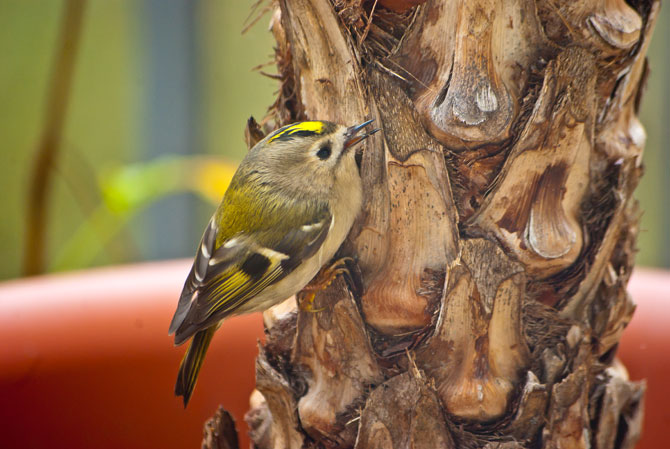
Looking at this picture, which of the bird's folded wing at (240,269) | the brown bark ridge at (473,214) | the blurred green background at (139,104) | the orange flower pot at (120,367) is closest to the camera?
the brown bark ridge at (473,214)

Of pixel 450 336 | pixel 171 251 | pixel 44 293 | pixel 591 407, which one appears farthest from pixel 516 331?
pixel 171 251

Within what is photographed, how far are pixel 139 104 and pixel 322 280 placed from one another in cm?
212

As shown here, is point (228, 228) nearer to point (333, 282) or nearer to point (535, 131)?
point (333, 282)

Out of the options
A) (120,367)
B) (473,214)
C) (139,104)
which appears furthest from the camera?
(139,104)

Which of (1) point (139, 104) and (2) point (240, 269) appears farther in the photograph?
(1) point (139, 104)

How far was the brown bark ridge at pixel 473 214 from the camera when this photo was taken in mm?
703

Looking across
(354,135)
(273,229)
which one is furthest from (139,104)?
(354,135)

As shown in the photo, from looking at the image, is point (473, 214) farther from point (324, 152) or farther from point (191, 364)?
point (191, 364)

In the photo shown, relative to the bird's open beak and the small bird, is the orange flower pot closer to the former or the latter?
the small bird

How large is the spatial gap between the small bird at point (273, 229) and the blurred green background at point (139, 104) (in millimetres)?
1707

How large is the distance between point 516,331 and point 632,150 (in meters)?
0.24

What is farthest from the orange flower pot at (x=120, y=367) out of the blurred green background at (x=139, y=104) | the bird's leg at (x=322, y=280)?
the blurred green background at (x=139, y=104)

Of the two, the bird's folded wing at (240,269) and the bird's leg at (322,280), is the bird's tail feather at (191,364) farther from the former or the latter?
the bird's leg at (322,280)

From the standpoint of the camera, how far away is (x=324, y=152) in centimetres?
79
